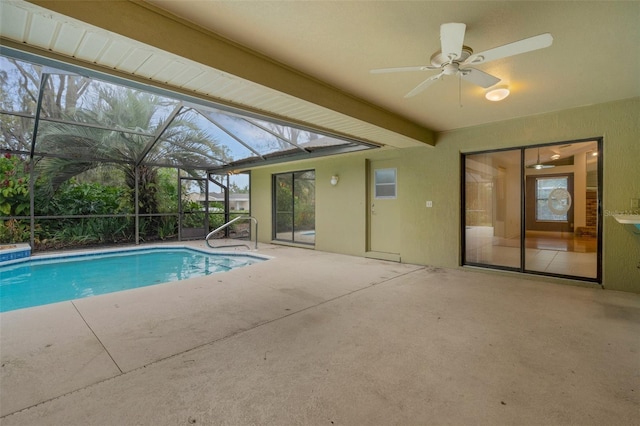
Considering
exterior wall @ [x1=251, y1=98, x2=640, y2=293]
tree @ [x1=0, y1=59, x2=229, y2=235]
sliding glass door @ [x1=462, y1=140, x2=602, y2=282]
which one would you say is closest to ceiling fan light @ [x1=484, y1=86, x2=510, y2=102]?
exterior wall @ [x1=251, y1=98, x2=640, y2=293]

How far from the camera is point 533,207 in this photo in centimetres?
585

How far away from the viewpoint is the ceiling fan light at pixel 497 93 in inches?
134

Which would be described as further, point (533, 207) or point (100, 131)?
point (100, 131)

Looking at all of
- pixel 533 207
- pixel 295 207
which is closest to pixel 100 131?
pixel 295 207

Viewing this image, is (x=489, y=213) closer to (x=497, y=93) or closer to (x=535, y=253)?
(x=535, y=253)

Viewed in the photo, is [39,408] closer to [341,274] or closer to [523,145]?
[341,274]

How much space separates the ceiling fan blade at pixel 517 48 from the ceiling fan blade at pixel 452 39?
0.16 meters

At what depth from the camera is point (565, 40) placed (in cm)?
249

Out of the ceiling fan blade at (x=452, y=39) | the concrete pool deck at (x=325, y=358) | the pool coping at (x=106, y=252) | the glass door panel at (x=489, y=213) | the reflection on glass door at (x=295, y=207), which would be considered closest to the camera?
the concrete pool deck at (x=325, y=358)

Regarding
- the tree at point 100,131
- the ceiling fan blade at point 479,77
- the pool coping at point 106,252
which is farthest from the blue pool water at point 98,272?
the ceiling fan blade at point 479,77

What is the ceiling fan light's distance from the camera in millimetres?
3393

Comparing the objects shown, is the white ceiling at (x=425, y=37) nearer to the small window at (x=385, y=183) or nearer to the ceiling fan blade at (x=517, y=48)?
the ceiling fan blade at (x=517, y=48)

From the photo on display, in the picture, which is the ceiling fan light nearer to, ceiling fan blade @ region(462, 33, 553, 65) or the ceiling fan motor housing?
the ceiling fan motor housing

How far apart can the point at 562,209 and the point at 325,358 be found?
226 inches
